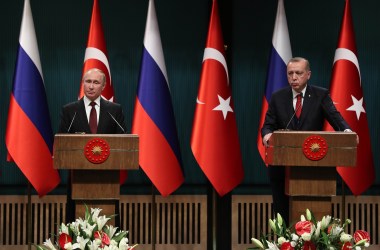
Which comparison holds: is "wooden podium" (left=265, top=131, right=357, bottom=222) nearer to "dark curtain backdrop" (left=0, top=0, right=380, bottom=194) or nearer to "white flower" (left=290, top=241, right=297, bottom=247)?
"white flower" (left=290, top=241, right=297, bottom=247)

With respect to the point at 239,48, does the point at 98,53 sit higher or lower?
lower

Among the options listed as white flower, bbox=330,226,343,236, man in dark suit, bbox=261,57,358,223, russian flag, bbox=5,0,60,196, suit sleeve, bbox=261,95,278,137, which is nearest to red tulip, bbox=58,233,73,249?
white flower, bbox=330,226,343,236

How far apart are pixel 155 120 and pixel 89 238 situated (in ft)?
9.47

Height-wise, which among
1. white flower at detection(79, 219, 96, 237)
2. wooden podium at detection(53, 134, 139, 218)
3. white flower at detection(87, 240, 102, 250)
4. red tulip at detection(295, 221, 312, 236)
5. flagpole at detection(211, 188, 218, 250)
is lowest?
flagpole at detection(211, 188, 218, 250)

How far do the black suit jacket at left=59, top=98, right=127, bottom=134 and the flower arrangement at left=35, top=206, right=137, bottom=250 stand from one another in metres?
1.55

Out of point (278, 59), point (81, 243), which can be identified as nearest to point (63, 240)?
point (81, 243)

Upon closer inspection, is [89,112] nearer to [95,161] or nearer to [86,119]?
[86,119]

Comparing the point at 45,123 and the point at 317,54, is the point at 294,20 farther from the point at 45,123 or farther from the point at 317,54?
the point at 45,123

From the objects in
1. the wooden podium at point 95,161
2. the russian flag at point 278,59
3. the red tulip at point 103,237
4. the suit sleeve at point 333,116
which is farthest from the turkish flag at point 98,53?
the red tulip at point 103,237

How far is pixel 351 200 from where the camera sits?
20.5 feet

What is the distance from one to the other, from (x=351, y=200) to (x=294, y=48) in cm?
147

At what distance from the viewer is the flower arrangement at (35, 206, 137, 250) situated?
2.66 metres

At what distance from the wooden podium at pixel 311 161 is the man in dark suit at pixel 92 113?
1122 millimetres

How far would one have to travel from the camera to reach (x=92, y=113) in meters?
4.50
